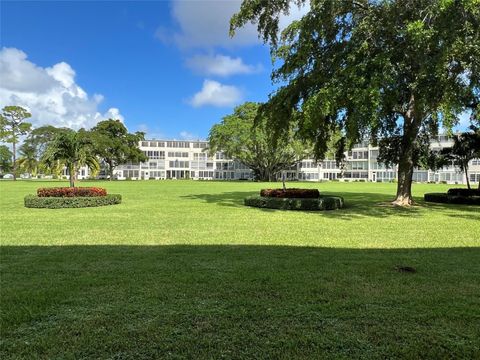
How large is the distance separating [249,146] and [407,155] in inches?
1701

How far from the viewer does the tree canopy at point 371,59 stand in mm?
12602

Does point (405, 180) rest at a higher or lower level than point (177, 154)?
lower

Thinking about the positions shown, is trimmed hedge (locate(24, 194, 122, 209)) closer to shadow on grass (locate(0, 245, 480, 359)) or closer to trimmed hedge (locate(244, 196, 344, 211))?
trimmed hedge (locate(244, 196, 344, 211))

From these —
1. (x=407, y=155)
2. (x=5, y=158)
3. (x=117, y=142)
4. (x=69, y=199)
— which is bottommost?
(x=69, y=199)

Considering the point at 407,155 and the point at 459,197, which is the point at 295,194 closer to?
the point at 407,155

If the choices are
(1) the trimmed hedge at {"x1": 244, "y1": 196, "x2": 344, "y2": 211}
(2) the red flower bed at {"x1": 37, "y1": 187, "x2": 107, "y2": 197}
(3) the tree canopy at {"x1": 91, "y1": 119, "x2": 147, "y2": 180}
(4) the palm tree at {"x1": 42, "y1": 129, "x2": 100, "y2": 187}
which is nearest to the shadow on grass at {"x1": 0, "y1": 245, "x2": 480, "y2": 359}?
(1) the trimmed hedge at {"x1": 244, "y1": 196, "x2": 344, "y2": 211}

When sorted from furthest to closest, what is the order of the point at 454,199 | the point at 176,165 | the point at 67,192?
the point at 176,165
the point at 454,199
the point at 67,192

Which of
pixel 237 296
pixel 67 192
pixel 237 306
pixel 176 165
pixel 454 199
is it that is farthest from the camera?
pixel 176 165

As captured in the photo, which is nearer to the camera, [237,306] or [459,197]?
[237,306]

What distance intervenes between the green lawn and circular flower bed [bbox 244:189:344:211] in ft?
21.0

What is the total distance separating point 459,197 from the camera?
21.0 metres

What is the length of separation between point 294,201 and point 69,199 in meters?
9.24

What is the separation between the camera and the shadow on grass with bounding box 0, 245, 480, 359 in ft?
11.6

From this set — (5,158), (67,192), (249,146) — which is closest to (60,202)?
(67,192)
